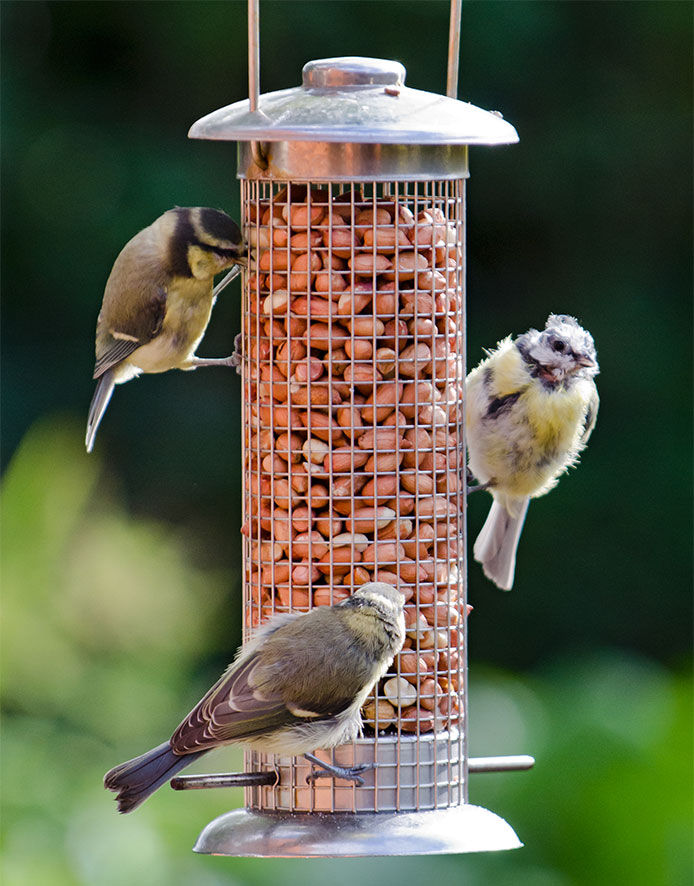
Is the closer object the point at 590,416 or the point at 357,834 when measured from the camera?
the point at 357,834

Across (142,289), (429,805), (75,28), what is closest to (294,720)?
(429,805)

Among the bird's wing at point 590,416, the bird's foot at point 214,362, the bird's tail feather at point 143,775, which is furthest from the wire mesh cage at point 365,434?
the bird's wing at point 590,416

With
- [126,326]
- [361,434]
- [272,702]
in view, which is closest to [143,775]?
[272,702]

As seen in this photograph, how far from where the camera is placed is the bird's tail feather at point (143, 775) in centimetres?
371

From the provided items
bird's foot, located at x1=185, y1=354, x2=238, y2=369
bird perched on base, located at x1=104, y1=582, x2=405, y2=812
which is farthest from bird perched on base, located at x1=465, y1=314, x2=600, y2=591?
bird perched on base, located at x1=104, y1=582, x2=405, y2=812

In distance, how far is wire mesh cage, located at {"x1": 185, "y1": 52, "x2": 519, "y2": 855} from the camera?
3836 millimetres

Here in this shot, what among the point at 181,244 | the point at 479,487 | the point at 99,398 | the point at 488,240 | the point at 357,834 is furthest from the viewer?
the point at 488,240

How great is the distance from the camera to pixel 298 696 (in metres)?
3.74

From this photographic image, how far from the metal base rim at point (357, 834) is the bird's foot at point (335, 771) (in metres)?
0.08

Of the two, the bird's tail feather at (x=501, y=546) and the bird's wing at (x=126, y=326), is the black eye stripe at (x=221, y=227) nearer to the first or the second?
the bird's wing at (x=126, y=326)

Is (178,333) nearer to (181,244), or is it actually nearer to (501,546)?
(181,244)

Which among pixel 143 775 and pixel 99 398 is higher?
pixel 99 398

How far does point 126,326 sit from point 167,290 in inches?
9.6

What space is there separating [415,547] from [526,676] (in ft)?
11.8
